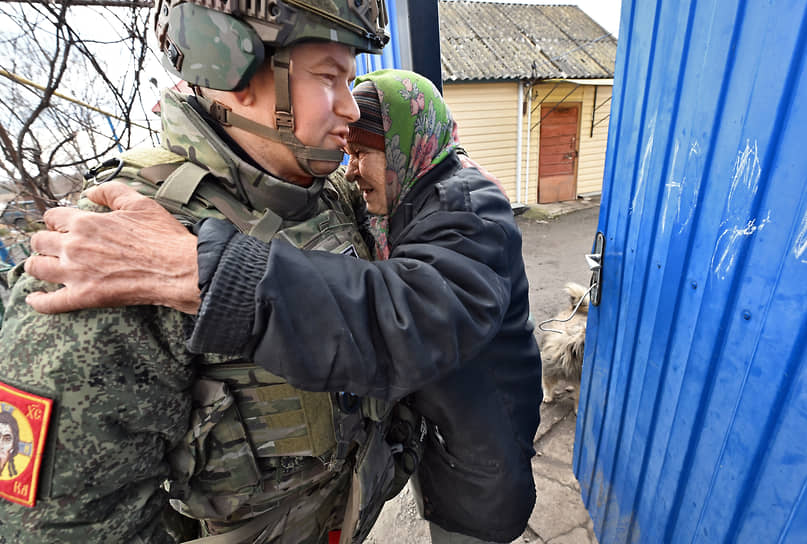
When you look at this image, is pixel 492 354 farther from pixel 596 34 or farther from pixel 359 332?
pixel 596 34

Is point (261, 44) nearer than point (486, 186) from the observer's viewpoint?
Yes

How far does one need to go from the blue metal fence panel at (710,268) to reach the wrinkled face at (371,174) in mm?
985

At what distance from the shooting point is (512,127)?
10.7 m

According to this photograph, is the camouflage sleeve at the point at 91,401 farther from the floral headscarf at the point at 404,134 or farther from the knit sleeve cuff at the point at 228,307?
the floral headscarf at the point at 404,134

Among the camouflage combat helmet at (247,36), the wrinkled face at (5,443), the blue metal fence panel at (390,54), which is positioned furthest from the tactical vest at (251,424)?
the blue metal fence panel at (390,54)

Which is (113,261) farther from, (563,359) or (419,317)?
(563,359)

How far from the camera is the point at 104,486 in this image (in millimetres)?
868

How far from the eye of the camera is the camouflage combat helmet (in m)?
0.97

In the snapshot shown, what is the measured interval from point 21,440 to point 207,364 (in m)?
0.35

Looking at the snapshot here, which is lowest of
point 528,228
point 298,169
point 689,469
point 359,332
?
point 528,228

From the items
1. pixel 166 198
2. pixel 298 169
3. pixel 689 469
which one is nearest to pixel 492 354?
pixel 689 469

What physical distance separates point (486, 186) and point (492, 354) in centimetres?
59

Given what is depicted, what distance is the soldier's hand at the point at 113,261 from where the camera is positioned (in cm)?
76

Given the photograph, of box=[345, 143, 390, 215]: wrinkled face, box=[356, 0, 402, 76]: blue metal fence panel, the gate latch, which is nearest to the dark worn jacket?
box=[345, 143, 390, 215]: wrinkled face
